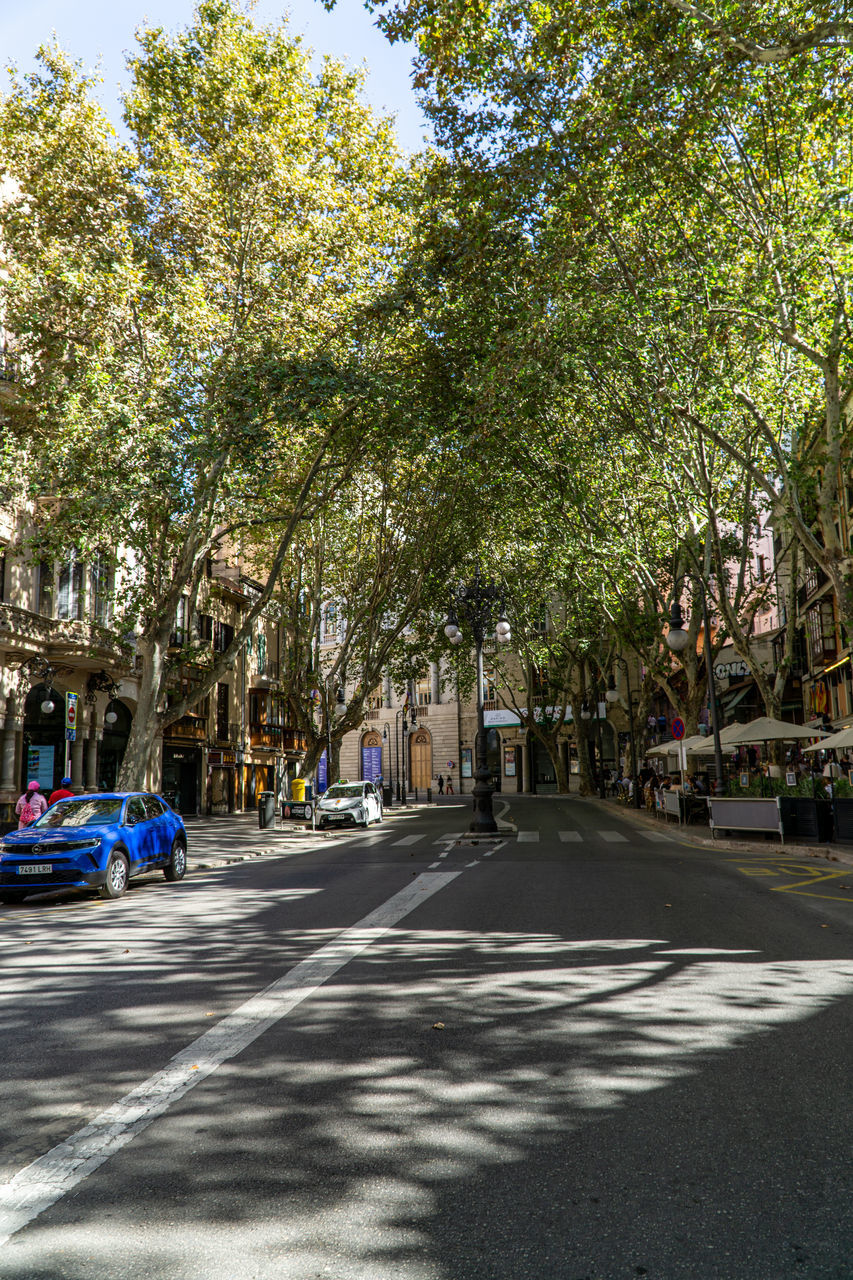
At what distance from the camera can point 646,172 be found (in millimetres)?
14961

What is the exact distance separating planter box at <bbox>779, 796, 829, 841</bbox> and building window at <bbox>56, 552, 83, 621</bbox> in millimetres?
19112

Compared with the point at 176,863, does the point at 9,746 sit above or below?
above

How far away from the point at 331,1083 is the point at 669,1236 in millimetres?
1934

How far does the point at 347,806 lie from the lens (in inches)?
1158

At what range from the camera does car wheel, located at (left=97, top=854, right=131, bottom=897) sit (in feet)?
42.1

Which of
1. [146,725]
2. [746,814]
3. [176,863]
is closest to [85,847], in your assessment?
[176,863]

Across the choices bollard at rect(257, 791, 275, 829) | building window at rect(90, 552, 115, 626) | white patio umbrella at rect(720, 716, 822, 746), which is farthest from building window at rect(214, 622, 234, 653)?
white patio umbrella at rect(720, 716, 822, 746)

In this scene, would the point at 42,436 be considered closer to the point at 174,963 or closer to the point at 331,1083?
the point at 174,963

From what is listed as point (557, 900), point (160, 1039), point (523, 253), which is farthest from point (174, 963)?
Answer: point (523, 253)

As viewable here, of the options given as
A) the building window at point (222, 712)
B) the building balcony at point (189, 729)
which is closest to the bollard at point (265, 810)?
the building balcony at point (189, 729)

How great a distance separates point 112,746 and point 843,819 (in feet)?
73.1

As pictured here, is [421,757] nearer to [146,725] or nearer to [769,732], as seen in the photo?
[769,732]

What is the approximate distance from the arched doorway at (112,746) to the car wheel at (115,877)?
54.9ft

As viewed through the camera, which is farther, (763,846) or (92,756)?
(92,756)
